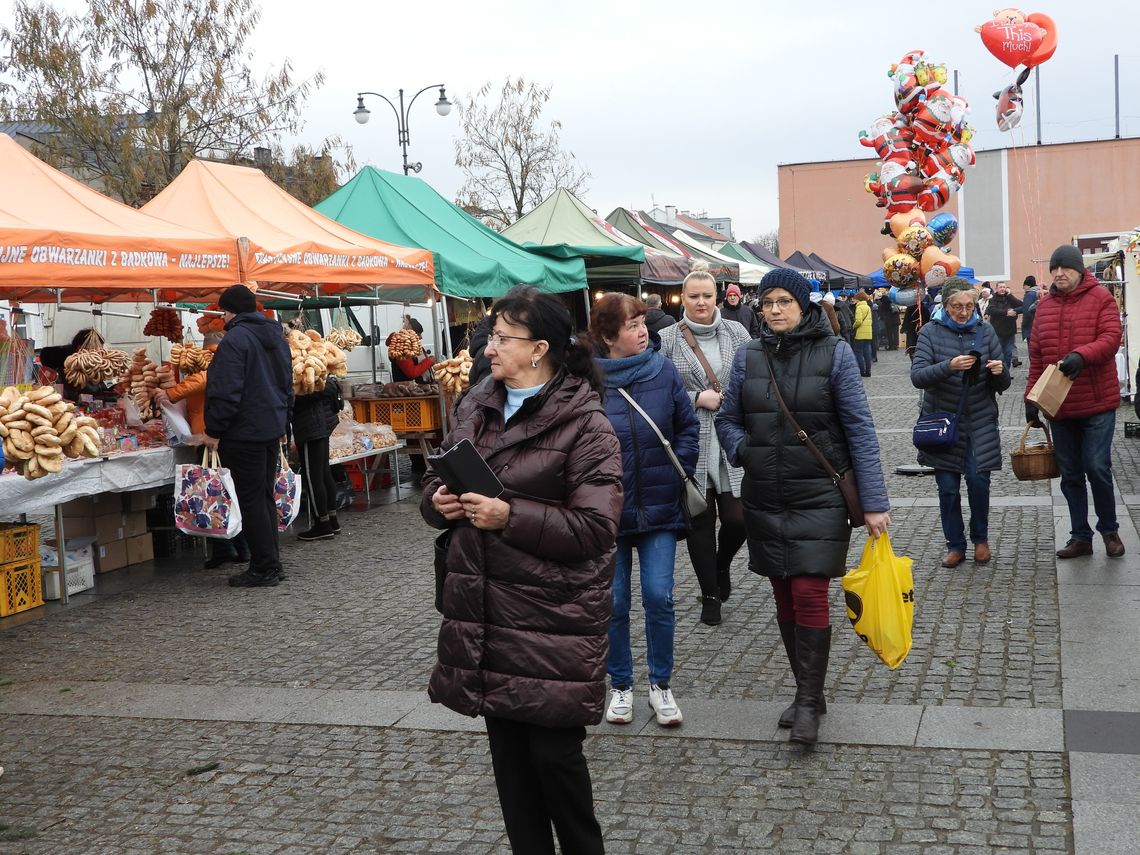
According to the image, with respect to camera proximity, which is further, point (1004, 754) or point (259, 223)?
point (259, 223)

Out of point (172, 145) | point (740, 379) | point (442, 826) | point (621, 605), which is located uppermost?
point (172, 145)

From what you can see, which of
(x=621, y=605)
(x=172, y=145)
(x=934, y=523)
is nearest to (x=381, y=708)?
(x=621, y=605)

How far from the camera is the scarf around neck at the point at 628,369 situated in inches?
197

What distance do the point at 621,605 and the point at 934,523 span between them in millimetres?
5026

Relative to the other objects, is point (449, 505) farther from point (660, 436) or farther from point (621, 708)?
point (621, 708)

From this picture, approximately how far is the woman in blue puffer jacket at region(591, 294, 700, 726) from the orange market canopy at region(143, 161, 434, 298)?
5.33 m

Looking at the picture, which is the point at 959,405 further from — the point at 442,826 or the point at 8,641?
the point at 8,641

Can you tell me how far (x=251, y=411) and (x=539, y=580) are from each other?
5653mm

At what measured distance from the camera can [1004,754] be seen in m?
4.49

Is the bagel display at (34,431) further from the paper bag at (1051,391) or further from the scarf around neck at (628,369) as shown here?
the paper bag at (1051,391)

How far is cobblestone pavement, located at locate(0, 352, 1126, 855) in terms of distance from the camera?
13.3 feet

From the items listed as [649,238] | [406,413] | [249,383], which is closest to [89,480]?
[249,383]

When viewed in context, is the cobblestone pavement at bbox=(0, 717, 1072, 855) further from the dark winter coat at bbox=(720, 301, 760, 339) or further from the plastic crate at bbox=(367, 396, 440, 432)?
the plastic crate at bbox=(367, 396, 440, 432)

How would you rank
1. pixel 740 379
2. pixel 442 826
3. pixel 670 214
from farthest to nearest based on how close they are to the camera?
pixel 670 214 < pixel 740 379 < pixel 442 826
